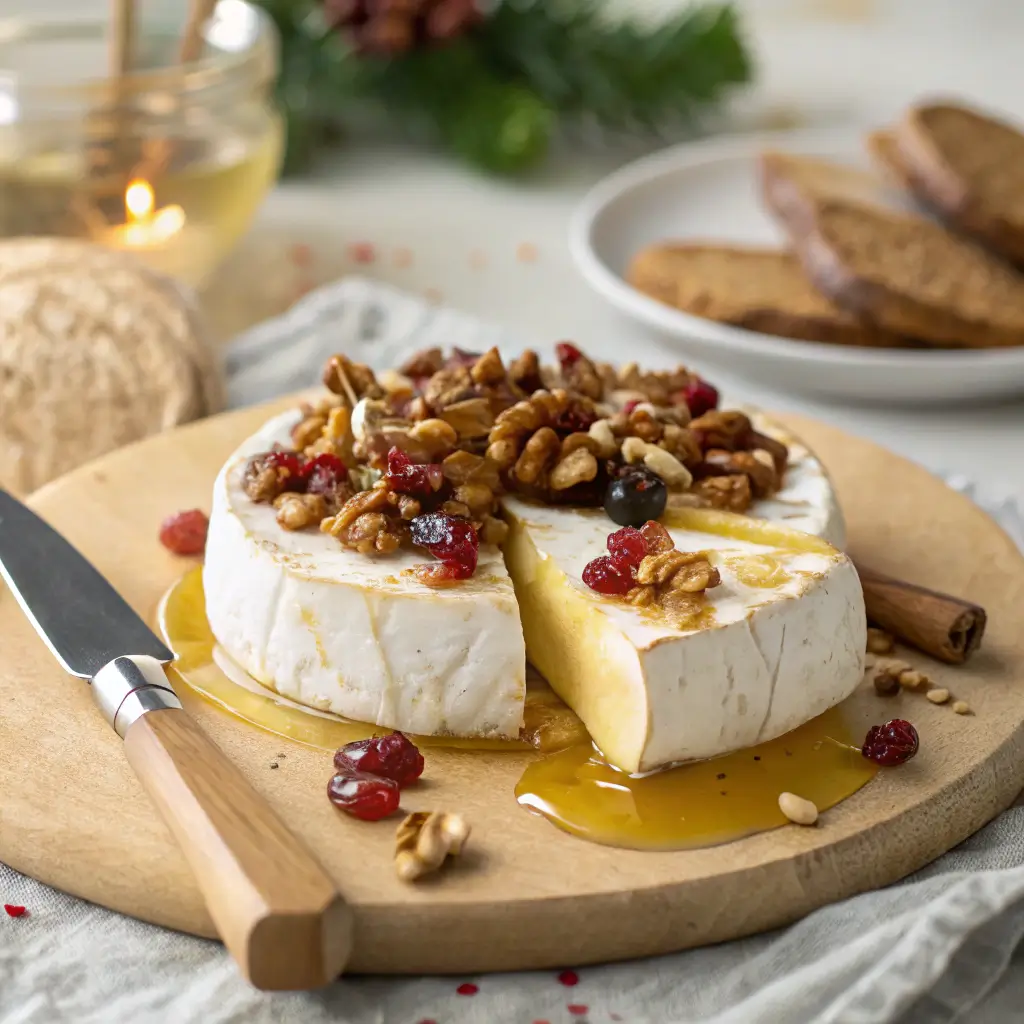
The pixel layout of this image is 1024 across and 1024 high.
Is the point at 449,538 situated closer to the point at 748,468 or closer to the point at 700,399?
the point at 748,468

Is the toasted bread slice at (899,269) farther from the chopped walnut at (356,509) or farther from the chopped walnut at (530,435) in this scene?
the chopped walnut at (356,509)

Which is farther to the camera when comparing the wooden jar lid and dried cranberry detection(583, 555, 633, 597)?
the wooden jar lid

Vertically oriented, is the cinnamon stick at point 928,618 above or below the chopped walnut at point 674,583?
below

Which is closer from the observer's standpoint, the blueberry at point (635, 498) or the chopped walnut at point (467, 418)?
the blueberry at point (635, 498)

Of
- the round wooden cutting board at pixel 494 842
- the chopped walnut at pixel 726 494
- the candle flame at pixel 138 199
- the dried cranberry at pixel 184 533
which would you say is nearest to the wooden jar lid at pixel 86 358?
the candle flame at pixel 138 199

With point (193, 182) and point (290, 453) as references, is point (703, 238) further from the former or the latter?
point (290, 453)

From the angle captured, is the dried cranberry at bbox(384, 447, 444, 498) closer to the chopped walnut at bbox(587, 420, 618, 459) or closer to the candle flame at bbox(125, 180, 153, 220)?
the chopped walnut at bbox(587, 420, 618, 459)

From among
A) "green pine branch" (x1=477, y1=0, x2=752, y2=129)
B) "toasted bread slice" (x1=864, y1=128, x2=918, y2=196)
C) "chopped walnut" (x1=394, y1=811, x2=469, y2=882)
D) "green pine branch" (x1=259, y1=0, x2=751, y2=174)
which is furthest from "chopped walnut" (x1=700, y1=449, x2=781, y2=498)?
"green pine branch" (x1=477, y1=0, x2=752, y2=129)
